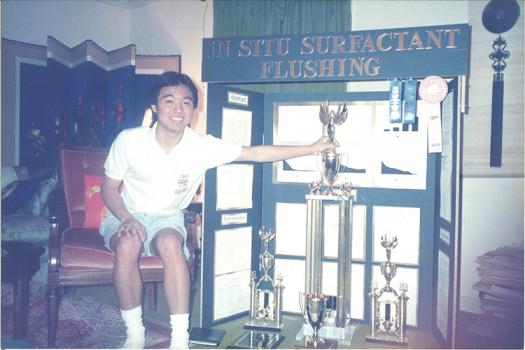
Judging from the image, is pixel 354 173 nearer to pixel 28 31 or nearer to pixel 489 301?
pixel 489 301

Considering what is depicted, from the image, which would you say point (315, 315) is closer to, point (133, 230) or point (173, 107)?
point (133, 230)

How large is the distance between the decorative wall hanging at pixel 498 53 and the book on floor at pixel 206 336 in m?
2.15

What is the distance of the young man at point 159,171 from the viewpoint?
86.7 inches

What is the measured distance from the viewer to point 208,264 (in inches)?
105

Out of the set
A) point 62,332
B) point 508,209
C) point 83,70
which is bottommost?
point 62,332

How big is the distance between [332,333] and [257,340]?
0.44m

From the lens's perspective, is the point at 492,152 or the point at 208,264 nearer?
the point at 208,264

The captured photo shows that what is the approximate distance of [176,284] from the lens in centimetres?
214

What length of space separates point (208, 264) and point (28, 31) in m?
3.45

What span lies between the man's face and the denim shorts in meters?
0.48

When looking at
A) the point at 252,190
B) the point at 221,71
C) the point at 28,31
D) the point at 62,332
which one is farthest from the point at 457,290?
the point at 28,31

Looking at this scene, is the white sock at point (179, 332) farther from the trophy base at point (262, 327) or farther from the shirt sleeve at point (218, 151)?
the shirt sleeve at point (218, 151)

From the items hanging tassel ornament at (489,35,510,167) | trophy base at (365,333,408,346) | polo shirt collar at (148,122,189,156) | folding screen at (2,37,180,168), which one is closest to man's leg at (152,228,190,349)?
polo shirt collar at (148,122,189,156)

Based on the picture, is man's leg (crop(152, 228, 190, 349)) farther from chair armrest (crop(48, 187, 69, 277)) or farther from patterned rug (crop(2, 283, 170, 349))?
chair armrest (crop(48, 187, 69, 277))
